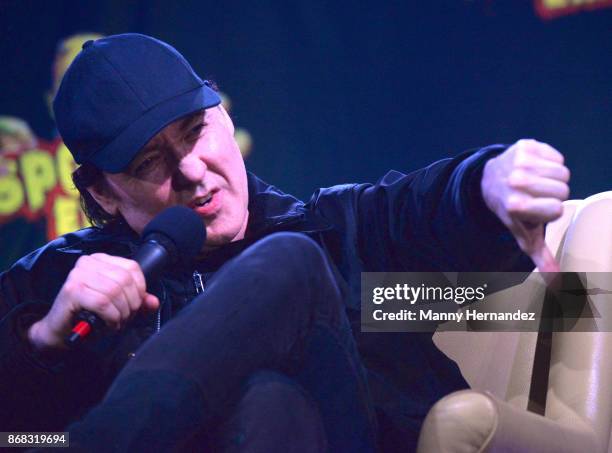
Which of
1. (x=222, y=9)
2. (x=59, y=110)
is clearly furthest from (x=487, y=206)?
(x=222, y=9)

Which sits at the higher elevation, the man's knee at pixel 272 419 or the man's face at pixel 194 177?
the man's face at pixel 194 177

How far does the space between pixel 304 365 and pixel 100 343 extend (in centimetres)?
39

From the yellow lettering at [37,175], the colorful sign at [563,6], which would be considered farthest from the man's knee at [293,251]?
the yellow lettering at [37,175]

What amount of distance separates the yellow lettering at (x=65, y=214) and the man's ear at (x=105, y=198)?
0.84m

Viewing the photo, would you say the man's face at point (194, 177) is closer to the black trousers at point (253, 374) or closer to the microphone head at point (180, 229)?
the microphone head at point (180, 229)

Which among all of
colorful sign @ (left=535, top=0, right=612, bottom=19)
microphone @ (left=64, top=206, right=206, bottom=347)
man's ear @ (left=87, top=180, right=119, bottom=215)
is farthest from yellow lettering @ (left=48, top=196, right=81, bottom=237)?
colorful sign @ (left=535, top=0, right=612, bottom=19)

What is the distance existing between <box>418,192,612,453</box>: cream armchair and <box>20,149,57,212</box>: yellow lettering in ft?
4.14

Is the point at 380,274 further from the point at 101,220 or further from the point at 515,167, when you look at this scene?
the point at 101,220

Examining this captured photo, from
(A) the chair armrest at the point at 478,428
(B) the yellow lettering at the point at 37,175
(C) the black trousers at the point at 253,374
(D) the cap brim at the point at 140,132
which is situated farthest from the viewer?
(B) the yellow lettering at the point at 37,175

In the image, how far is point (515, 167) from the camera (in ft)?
2.53

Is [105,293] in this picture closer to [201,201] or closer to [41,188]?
[201,201]

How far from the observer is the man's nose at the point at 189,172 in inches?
43.4

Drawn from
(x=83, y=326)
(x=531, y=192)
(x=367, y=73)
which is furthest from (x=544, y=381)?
(x=367, y=73)

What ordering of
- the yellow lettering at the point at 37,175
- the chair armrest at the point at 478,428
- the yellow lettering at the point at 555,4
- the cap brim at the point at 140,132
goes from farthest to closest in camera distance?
the yellow lettering at the point at 37,175 → the yellow lettering at the point at 555,4 → the cap brim at the point at 140,132 → the chair armrest at the point at 478,428
